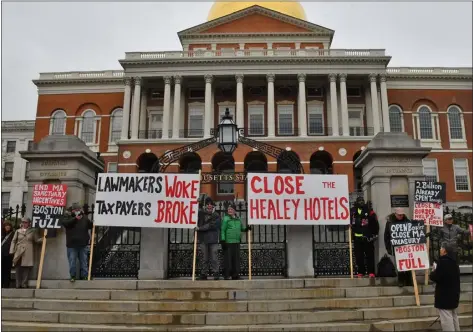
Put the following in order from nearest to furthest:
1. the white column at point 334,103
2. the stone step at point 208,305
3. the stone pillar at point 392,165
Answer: the stone step at point 208,305 → the stone pillar at point 392,165 → the white column at point 334,103

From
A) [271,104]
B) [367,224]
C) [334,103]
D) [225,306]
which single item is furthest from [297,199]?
[334,103]

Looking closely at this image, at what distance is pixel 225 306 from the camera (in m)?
8.23

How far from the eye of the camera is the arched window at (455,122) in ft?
154

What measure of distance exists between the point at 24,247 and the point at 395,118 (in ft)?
142

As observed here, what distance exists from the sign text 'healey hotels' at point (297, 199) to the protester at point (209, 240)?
85 centimetres

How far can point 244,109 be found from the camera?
155 feet

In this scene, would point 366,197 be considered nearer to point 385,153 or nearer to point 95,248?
point 385,153

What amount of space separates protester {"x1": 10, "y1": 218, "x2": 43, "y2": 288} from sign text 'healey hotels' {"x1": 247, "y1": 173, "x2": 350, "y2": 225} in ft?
16.3

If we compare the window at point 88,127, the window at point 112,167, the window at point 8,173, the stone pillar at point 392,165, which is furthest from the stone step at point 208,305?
the window at point 8,173

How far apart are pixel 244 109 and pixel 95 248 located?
37378mm

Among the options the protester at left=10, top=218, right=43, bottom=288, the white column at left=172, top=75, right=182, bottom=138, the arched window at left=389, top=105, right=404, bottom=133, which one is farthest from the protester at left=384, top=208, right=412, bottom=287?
the arched window at left=389, top=105, right=404, bottom=133

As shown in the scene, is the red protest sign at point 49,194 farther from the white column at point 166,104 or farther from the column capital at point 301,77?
the column capital at point 301,77

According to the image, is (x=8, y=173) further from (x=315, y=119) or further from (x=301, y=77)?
(x=315, y=119)

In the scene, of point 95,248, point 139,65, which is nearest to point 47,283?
point 95,248
